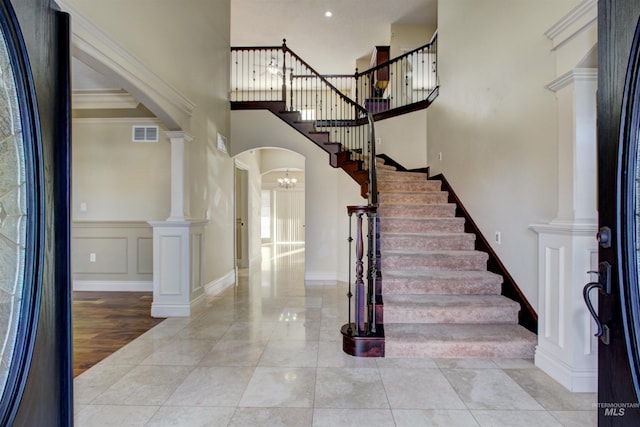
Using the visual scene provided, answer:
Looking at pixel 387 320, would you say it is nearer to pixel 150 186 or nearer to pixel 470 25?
pixel 470 25

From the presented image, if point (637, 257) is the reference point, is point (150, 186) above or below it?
above

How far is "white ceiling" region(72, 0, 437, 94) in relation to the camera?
619 centimetres

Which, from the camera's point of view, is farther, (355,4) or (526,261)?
(355,4)

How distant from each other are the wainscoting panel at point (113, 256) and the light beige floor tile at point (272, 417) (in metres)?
3.73

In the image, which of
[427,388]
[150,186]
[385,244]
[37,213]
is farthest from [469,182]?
[150,186]

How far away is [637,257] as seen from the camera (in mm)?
1104

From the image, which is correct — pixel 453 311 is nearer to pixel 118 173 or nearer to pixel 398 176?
pixel 398 176

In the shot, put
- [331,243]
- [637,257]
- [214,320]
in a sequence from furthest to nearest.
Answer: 1. [331,243]
2. [214,320]
3. [637,257]

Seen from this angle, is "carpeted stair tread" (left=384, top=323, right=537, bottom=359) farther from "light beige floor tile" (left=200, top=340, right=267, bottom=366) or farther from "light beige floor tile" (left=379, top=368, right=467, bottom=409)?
"light beige floor tile" (left=200, top=340, right=267, bottom=366)

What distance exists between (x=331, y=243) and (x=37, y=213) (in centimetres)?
471

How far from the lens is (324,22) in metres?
6.73

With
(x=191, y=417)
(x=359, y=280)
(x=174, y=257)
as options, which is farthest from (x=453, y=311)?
(x=174, y=257)

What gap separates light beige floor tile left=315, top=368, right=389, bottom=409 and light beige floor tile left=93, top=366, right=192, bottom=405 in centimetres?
100

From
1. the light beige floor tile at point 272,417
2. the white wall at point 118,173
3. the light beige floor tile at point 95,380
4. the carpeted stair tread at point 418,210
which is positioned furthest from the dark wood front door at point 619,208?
the white wall at point 118,173
